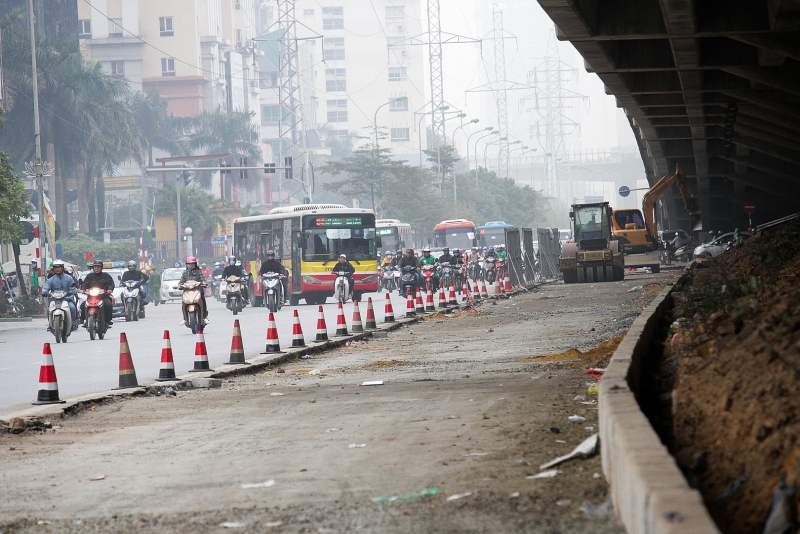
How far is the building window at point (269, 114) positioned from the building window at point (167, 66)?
40.1 m

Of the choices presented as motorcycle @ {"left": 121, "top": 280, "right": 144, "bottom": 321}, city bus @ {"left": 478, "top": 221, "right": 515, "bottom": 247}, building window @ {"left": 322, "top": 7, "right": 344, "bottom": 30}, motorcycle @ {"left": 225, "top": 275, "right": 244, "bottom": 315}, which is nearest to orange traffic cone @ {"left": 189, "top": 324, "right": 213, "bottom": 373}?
motorcycle @ {"left": 225, "top": 275, "right": 244, "bottom": 315}

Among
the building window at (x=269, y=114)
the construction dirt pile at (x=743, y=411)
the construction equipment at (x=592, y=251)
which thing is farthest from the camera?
the building window at (x=269, y=114)

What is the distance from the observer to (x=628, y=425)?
6297 millimetres

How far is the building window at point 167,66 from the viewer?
104750 millimetres

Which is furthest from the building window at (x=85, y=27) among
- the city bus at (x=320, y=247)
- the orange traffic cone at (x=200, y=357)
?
the orange traffic cone at (x=200, y=357)

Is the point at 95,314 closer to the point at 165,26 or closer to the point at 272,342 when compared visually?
the point at 272,342

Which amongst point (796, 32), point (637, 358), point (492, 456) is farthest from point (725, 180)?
point (492, 456)

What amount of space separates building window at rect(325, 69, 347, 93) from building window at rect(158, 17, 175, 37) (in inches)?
3287

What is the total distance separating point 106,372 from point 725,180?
41.3 meters

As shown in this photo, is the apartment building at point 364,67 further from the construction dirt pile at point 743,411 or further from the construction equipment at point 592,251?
the construction dirt pile at point 743,411

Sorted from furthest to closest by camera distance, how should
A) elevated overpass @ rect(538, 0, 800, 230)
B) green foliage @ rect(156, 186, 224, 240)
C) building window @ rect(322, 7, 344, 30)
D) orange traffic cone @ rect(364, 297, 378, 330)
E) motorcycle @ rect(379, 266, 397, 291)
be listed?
building window @ rect(322, 7, 344, 30)
green foliage @ rect(156, 186, 224, 240)
motorcycle @ rect(379, 266, 397, 291)
orange traffic cone @ rect(364, 297, 378, 330)
elevated overpass @ rect(538, 0, 800, 230)

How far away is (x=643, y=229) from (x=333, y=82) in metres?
142

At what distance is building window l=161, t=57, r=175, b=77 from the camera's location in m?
105

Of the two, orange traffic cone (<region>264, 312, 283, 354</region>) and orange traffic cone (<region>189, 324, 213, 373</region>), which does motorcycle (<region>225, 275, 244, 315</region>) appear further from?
orange traffic cone (<region>189, 324, 213, 373</region>)
